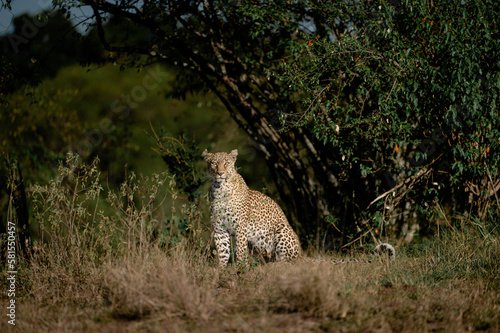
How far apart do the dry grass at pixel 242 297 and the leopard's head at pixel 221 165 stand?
58.9 inches

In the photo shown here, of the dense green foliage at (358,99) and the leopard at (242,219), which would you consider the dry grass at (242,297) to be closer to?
the leopard at (242,219)

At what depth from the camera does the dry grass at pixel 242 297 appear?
3.87 meters

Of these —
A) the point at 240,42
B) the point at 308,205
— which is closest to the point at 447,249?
the point at 308,205

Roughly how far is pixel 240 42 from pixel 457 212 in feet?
13.1

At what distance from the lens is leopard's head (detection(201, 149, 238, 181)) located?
6.69 meters

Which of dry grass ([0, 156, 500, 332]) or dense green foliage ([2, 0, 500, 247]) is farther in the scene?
dense green foliage ([2, 0, 500, 247])

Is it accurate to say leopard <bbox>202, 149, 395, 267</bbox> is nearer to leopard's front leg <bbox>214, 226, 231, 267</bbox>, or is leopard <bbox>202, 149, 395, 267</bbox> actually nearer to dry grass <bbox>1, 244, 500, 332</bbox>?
leopard's front leg <bbox>214, 226, 231, 267</bbox>

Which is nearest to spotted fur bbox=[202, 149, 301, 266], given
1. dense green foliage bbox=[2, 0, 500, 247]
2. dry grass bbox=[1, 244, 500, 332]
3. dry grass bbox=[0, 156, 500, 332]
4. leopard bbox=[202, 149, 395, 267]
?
leopard bbox=[202, 149, 395, 267]

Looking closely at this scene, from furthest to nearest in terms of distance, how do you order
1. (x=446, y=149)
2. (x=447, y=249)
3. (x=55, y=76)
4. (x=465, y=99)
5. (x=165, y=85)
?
(x=55, y=76) < (x=165, y=85) < (x=446, y=149) < (x=447, y=249) < (x=465, y=99)

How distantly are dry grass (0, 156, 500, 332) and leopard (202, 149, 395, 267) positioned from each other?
1.21 metres

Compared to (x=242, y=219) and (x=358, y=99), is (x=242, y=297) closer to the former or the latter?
(x=242, y=219)

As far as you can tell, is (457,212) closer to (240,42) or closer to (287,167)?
(287,167)

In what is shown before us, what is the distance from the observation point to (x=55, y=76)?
12.4 meters

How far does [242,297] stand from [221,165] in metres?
2.41
